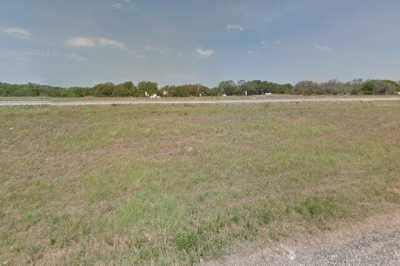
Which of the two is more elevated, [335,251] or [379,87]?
[379,87]

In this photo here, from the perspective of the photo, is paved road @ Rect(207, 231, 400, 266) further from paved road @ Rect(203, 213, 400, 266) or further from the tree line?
the tree line

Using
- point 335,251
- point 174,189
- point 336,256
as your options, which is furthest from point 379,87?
point 336,256

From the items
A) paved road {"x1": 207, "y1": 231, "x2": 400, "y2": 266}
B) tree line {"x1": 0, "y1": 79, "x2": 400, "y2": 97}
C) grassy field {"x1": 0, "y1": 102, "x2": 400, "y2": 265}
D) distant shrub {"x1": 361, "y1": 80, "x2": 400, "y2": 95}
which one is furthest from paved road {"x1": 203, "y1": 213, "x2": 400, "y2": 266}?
distant shrub {"x1": 361, "y1": 80, "x2": 400, "y2": 95}

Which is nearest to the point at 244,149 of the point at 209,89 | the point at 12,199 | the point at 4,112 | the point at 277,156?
the point at 277,156

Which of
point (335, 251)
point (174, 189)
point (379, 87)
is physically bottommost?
point (335, 251)

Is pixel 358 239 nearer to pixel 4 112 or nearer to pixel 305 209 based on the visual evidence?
pixel 305 209

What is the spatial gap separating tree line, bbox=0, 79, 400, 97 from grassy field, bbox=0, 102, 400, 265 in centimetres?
3532

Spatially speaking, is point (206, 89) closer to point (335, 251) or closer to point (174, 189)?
point (174, 189)

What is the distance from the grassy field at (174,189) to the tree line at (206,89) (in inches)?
1391

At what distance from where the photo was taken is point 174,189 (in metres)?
4.90

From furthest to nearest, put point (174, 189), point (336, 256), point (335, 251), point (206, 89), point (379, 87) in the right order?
1. point (206, 89)
2. point (379, 87)
3. point (174, 189)
4. point (335, 251)
5. point (336, 256)

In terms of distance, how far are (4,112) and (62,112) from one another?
10.3 ft

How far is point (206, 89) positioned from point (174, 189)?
49233mm

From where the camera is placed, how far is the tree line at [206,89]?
149ft
